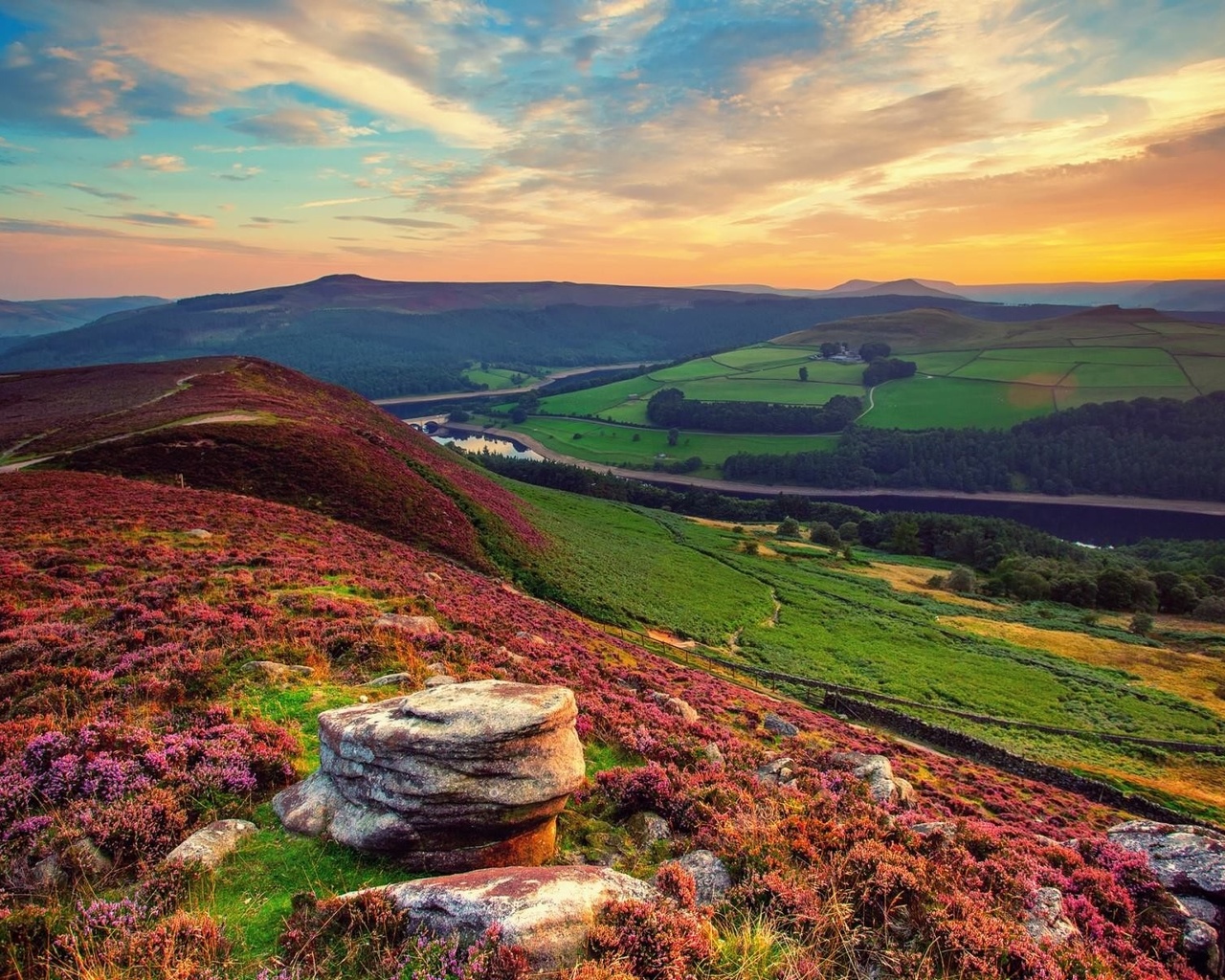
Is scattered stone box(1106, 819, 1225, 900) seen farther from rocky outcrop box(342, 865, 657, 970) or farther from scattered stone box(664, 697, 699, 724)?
rocky outcrop box(342, 865, 657, 970)

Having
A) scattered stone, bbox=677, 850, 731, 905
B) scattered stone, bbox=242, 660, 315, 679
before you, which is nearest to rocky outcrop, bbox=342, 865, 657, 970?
scattered stone, bbox=677, 850, 731, 905

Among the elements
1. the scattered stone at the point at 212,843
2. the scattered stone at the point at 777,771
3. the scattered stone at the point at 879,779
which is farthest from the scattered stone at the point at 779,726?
the scattered stone at the point at 212,843

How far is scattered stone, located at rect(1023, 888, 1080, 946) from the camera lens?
966 cm

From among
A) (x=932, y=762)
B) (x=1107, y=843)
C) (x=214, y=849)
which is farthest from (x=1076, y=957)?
(x=932, y=762)

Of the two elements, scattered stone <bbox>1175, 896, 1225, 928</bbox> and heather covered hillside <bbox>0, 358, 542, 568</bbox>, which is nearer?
scattered stone <bbox>1175, 896, 1225, 928</bbox>

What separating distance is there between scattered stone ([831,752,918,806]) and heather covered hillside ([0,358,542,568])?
95.8 feet

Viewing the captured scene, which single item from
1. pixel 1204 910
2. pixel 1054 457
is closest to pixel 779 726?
pixel 1204 910

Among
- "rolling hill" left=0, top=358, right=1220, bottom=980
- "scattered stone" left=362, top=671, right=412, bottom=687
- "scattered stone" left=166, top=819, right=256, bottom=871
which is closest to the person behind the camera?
"rolling hill" left=0, top=358, right=1220, bottom=980

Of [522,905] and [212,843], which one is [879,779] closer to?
[522,905]

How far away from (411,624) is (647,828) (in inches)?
441

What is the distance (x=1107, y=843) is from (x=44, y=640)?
2743 centimetres

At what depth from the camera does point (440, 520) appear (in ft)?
152

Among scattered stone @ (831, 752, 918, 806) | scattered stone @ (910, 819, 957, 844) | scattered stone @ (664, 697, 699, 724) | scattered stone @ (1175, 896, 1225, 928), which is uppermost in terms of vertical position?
scattered stone @ (910, 819, 957, 844)

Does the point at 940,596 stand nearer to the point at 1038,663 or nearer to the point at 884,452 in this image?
the point at 1038,663
